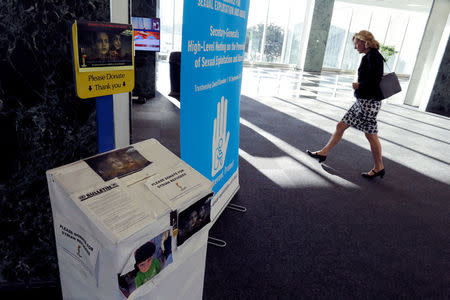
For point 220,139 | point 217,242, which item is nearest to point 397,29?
point 220,139

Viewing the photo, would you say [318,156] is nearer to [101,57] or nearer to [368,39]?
[368,39]

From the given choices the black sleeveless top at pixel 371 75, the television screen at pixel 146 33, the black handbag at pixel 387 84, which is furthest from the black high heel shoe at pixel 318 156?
the television screen at pixel 146 33

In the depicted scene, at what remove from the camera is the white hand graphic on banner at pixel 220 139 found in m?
1.88

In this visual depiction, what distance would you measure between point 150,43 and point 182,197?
200 inches

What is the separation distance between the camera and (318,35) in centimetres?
1303

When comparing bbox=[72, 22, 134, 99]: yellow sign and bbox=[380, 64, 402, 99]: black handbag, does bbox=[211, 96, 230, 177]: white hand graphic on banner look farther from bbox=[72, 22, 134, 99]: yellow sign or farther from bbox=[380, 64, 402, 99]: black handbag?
bbox=[380, 64, 402, 99]: black handbag

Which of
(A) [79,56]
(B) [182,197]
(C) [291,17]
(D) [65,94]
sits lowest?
(B) [182,197]

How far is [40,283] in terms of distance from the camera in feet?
4.49

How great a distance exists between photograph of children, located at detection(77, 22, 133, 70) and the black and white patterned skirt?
8.12 ft

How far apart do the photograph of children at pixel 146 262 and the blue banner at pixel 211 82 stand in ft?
2.33

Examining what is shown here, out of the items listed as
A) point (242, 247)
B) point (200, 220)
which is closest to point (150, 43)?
point (242, 247)

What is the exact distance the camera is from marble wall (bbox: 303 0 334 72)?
Result: 41.5 ft

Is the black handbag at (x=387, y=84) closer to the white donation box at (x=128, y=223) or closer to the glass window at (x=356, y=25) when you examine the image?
the white donation box at (x=128, y=223)

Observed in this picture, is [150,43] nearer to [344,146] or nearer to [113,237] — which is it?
[344,146]
